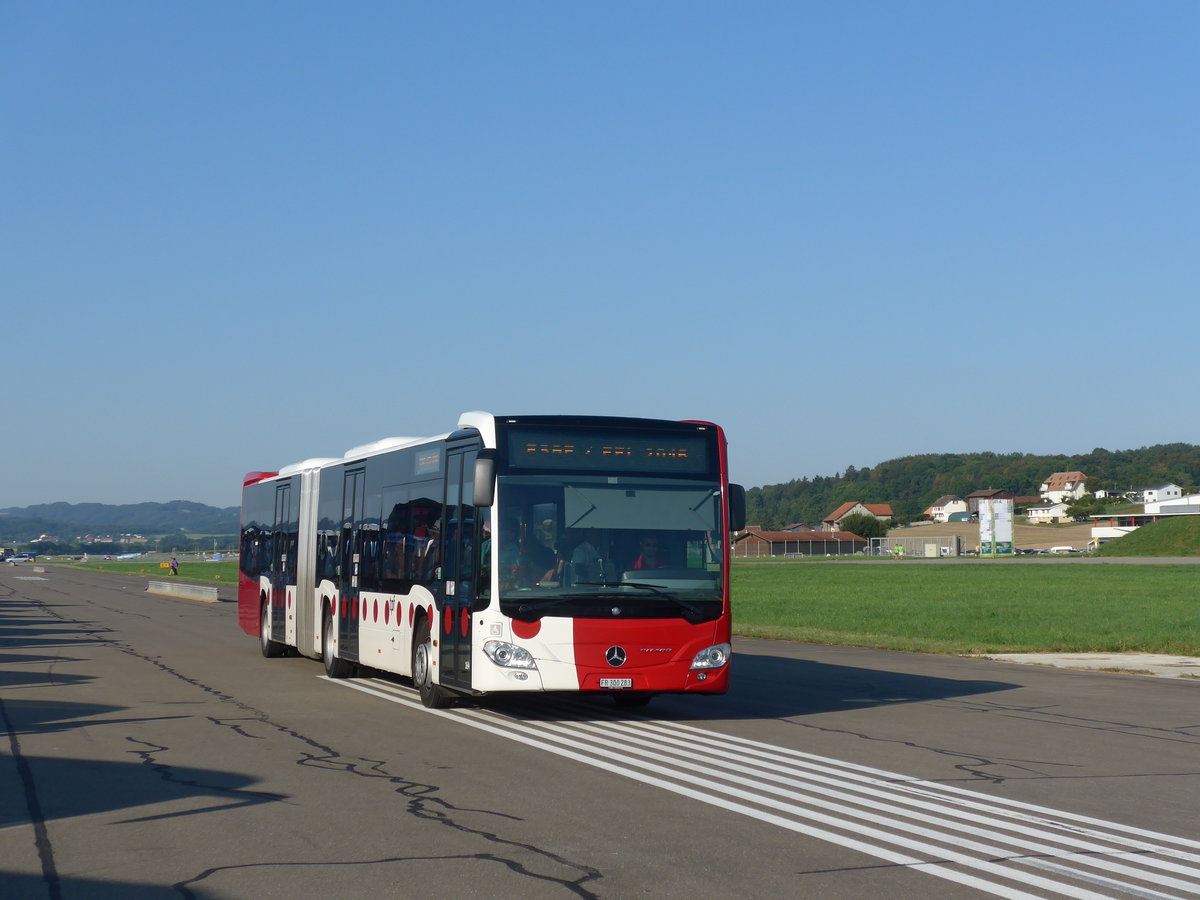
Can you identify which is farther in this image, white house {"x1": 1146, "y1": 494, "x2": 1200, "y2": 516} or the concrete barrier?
white house {"x1": 1146, "y1": 494, "x2": 1200, "y2": 516}

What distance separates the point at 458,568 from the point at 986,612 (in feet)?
90.4

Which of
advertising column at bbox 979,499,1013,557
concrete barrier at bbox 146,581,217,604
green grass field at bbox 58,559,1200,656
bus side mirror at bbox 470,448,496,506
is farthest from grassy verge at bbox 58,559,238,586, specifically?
advertising column at bbox 979,499,1013,557

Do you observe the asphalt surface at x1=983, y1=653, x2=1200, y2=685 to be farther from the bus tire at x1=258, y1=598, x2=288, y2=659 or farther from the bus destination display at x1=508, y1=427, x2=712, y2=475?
the bus tire at x1=258, y1=598, x2=288, y2=659

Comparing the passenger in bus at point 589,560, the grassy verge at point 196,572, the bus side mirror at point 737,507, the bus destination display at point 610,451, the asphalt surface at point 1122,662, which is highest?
the bus destination display at point 610,451

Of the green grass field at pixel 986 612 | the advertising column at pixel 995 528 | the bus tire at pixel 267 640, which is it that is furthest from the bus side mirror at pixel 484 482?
A: the advertising column at pixel 995 528

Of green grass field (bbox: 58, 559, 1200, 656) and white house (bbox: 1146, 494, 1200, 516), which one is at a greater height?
white house (bbox: 1146, 494, 1200, 516)

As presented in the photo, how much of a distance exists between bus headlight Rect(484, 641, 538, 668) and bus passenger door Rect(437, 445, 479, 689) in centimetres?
44

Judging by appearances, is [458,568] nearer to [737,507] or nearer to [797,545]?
[737,507]

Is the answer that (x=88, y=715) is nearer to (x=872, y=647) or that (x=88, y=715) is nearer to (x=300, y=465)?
(x=300, y=465)

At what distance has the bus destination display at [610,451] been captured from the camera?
47.8ft

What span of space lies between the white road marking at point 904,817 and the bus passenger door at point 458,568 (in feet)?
4.45

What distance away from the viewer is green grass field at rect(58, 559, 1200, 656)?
92.0 feet

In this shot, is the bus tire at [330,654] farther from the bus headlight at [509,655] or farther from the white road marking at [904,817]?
the white road marking at [904,817]

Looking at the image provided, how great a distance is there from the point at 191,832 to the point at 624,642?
6.21 m
